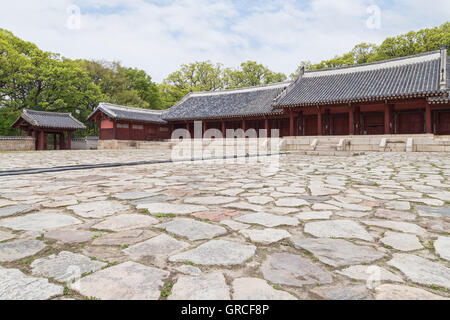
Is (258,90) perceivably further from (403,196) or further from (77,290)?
(77,290)

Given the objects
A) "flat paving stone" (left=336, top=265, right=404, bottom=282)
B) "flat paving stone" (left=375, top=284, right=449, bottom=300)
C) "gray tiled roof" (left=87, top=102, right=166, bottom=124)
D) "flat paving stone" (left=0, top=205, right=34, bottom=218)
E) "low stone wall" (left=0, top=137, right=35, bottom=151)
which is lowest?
"flat paving stone" (left=375, top=284, right=449, bottom=300)

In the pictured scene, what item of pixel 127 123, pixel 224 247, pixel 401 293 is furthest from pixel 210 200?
pixel 127 123

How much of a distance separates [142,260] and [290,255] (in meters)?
0.84

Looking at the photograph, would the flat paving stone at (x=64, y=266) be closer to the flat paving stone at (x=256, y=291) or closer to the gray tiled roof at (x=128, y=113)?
the flat paving stone at (x=256, y=291)

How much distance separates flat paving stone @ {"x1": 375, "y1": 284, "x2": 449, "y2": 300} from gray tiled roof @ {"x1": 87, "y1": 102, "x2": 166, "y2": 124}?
88.6 ft

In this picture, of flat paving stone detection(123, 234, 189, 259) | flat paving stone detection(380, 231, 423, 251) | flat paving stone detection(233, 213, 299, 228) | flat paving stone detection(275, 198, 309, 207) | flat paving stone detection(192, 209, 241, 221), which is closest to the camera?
flat paving stone detection(123, 234, 189, 259)

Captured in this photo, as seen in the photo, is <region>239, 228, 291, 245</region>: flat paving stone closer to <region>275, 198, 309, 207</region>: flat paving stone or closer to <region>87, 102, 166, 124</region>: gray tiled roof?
<region>275, 198, 309, 207</region>: flat paving stone

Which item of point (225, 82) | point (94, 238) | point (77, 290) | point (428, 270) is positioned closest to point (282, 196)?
point (428, 270)

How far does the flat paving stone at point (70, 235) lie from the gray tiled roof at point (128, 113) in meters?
25.6

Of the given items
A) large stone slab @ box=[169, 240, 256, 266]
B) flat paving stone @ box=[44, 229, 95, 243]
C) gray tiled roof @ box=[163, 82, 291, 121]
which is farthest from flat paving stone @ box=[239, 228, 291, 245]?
gray tiled roof @ box=[163, 82, 291, 121]

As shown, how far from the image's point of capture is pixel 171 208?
8.89 feet

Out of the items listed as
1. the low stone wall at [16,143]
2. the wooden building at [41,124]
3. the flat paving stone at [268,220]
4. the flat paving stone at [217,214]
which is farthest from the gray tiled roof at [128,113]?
the flat paving stone at [268,220]

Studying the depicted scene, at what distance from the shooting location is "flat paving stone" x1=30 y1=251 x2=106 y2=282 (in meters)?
1.34
